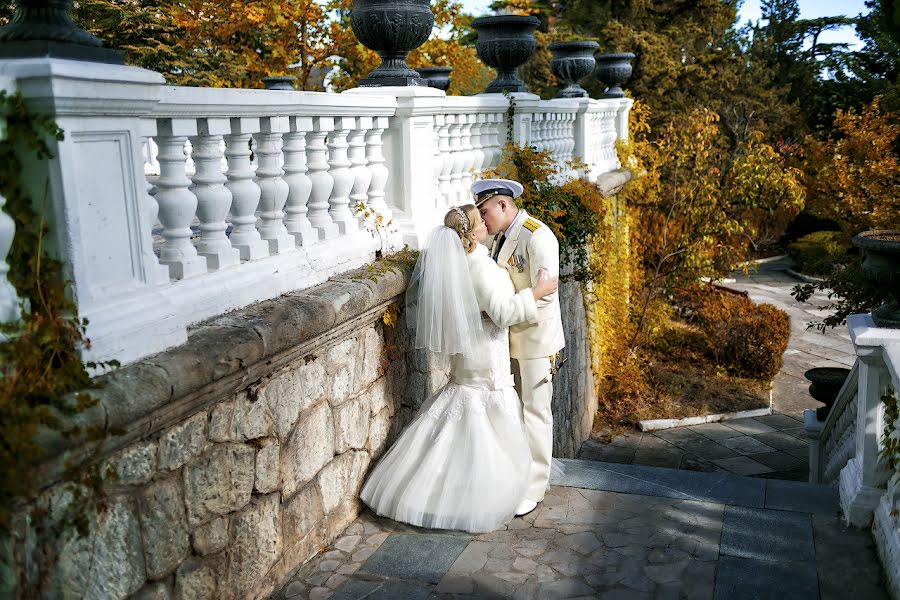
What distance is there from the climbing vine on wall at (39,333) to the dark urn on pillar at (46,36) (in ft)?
0.50

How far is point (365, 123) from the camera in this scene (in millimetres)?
4141

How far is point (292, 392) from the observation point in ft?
11.0

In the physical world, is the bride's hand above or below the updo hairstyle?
below

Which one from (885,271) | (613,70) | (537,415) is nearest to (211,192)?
(537,415)

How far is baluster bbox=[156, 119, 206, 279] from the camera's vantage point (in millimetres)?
2809

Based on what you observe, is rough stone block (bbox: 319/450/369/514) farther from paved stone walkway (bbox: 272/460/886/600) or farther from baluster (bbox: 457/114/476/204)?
baluster (bbox: 457/114/476/204)

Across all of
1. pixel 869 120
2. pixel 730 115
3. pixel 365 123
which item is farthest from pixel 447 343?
pixel 730 115

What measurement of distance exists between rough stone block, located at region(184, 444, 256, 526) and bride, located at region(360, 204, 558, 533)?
1003 millimetres

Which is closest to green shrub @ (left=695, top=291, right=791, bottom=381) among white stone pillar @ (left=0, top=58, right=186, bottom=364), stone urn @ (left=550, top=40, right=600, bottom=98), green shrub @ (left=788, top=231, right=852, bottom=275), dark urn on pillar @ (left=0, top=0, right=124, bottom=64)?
stone urn @ (left=550, top=40, right=600, bottom=98)

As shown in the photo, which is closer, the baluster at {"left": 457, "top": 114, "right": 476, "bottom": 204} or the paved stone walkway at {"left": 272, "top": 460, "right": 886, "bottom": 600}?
the paved stone walkway at {"left": 272, "top": 460, "right": 886, "bottom": 600}

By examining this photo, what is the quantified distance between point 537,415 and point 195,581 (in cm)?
202

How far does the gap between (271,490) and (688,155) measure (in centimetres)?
1026

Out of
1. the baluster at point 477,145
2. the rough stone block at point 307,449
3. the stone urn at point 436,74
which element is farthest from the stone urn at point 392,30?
the stone urn at point 436,74

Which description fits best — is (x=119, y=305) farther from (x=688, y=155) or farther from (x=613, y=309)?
(x=688, y=155)
